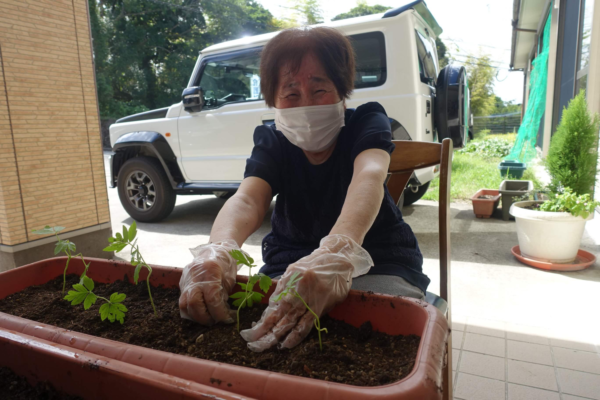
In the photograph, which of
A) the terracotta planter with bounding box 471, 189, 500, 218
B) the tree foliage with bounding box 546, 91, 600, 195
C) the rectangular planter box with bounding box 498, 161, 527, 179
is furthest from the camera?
the rectangular planter box with bounding box 498, 161, 527, 179

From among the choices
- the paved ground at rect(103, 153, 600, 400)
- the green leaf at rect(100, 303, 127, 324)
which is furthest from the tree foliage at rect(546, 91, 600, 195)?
the green leaf at rect(100, 303, 127, 324)

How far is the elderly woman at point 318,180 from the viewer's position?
41.1 inches

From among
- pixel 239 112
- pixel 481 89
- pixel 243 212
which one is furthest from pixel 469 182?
pixel 481 89

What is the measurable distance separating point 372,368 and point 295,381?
0.19m

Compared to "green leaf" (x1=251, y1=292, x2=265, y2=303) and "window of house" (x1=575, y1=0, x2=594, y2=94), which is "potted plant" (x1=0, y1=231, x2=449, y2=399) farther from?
"window of house" (x1=575, y1=0, x2=594, y2=94)

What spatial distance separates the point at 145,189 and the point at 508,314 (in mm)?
4173

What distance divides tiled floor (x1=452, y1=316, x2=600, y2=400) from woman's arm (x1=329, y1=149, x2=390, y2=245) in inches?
47.0

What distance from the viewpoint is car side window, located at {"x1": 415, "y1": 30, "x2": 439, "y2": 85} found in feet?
13.1

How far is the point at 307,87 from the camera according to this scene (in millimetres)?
1313

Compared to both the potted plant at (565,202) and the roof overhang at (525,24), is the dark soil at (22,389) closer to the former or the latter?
the potted plant at (565,202)

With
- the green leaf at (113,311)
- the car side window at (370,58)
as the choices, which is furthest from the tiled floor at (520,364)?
the car side window at (370,58)

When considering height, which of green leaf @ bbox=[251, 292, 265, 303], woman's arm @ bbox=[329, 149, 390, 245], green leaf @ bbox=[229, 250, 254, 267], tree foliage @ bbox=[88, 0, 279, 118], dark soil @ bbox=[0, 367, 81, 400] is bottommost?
dark soil @ bbox=[0, 367, 81, 400]

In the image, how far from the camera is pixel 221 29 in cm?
2744

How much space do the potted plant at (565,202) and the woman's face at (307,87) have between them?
8.50ft
